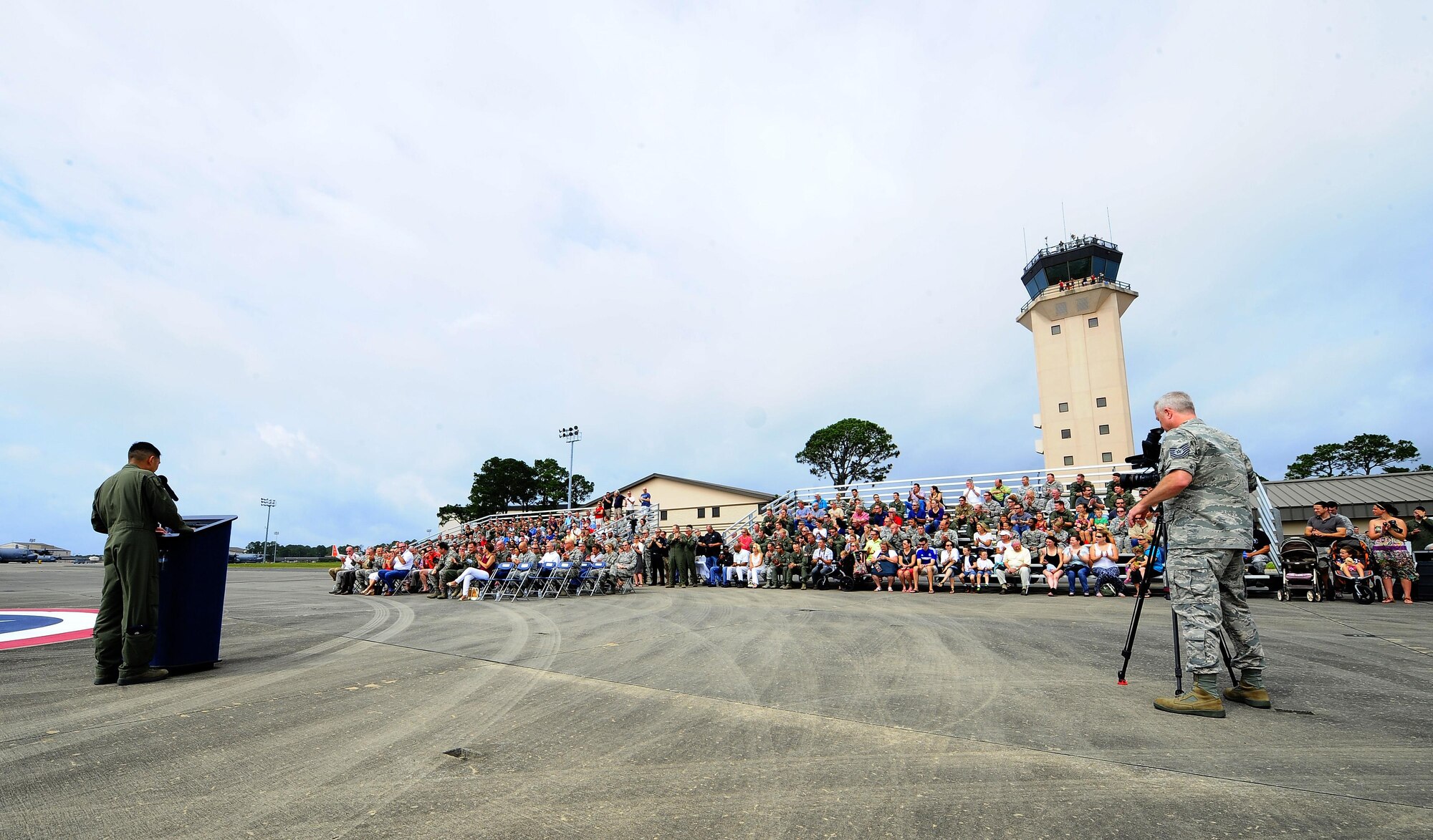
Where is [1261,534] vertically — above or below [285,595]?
above

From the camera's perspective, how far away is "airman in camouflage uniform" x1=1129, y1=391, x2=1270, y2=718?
13.4ft

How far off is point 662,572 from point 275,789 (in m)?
18.3

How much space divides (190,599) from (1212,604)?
7.71 m

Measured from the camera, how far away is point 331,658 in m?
6.01

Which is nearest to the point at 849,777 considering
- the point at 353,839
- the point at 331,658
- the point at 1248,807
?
the point at 1248,807

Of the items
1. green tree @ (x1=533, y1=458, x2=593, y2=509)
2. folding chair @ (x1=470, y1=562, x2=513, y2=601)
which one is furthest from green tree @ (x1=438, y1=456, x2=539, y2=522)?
folding chair @ (x1=470, y1=562, x2=513, y2=601)

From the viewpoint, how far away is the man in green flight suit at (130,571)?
5.00 m

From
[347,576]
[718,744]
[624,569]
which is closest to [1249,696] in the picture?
[718,744]

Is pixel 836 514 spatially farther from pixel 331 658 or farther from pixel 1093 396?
pixel 1093 396

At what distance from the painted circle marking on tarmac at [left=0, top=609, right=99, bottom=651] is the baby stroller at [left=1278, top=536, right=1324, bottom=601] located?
16815mm

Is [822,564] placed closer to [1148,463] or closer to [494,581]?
[494,581]

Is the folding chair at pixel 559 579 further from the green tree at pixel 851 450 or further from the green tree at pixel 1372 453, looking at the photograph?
the green tree at pixel 1372 453

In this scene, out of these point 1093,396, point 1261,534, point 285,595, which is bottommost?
point 285,595

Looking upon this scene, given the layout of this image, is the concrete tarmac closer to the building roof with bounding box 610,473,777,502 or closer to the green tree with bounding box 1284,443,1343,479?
the building roof with bounding box 610,473,777,502
